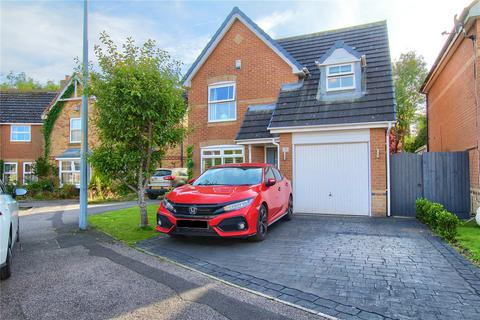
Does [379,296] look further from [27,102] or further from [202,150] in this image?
[27,102]

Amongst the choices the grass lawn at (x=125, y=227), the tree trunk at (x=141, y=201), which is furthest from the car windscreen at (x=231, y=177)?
the grass lawn at (x=125, y=227)

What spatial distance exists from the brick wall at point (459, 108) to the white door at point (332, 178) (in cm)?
280

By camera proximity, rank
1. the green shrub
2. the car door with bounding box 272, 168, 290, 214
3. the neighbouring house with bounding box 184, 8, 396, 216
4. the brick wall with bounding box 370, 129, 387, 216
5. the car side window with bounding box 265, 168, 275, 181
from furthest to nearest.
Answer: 1. the neighbouring house with bounding box 184, 8, 396, 216
2. the brick wall with bounding box 370, 129, 387, 216
3. the car door with bounding box 272, 168, 290, 214
4. the car side window with bounding box 265, 168, 275, 181
5. the green shrub

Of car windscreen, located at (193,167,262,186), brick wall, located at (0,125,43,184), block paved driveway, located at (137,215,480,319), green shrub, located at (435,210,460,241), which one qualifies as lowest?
block paved driveway, located at (137,215,480,319)

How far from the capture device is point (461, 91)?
35.0 feet

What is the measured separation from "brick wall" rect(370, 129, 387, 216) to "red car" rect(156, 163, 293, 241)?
4011mm

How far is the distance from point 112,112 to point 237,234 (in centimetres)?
420

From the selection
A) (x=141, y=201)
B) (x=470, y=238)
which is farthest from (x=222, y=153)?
(x=470, y=238)

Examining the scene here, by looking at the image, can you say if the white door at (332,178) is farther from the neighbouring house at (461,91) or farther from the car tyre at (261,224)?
the car tyre at (261,224)

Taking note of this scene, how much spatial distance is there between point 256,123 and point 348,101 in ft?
11.5

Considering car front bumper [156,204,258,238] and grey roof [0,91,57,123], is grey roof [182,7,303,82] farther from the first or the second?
grey roof [0,91,57,123]

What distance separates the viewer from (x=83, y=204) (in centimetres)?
873

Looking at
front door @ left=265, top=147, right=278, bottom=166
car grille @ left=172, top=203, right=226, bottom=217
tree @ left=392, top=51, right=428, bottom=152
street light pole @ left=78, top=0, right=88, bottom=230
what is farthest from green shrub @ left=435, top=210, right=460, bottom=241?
tree @ left=392, top=51, right=428, bottom=152

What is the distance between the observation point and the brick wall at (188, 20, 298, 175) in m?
13.4
